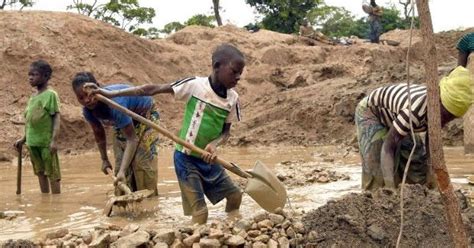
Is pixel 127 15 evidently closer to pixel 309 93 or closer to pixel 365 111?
pixel 309 93

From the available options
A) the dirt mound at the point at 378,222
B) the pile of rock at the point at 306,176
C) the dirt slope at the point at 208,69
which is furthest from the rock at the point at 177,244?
the dirt slope at the point at 208,69

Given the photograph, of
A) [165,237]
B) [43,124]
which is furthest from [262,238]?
[43,124]

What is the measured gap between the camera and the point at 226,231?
13.0 ft

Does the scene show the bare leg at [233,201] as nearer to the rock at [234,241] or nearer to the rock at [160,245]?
the rock at [234,241]

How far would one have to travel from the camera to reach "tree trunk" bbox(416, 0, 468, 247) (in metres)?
2.69

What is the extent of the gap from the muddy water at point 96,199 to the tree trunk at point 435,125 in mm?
2492

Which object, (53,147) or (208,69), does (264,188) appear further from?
(208,69)

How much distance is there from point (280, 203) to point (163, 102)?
9933mm

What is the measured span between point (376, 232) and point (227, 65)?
4.92 feet

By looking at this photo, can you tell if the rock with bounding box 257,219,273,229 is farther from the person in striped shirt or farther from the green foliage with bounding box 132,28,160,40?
the green foliage with bounding box 132,28,160,40

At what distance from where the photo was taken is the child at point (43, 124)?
21.0ft

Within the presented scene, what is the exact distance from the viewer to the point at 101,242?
149 inches

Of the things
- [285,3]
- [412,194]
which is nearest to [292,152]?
[412,194]

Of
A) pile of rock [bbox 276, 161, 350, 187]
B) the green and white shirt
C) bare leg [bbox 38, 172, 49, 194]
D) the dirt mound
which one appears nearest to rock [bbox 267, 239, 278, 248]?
the dirt mound
